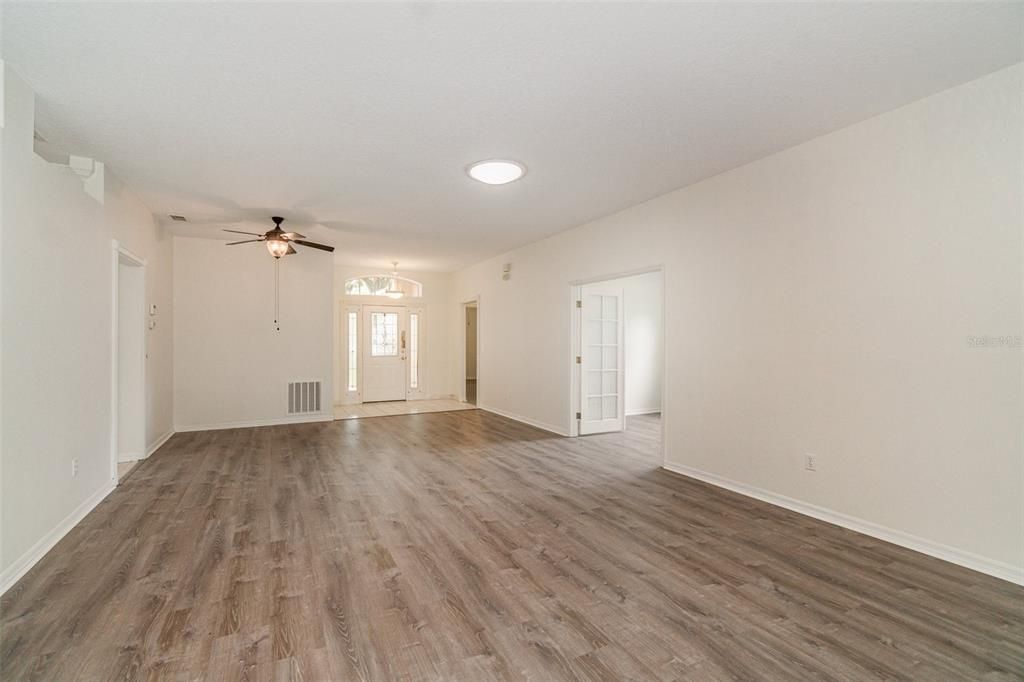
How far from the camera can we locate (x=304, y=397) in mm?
7207

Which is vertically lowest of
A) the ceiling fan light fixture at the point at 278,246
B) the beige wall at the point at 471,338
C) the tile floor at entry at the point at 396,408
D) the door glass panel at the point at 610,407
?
the tile floor at entry at the point at 396,408

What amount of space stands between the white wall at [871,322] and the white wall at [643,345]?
10.6 ft

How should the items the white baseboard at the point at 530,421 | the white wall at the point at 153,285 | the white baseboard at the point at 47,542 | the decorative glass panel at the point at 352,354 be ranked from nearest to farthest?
the white baseboard at the point at 47,542 → the white wall at the point at 153,285 → the white baseboard at the point at 530,421 → the decorative glass panel at the point at 352,354

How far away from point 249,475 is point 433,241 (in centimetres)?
379

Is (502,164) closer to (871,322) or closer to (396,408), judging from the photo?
(871,322)

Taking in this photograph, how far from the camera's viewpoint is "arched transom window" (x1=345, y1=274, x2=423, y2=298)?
9172 millimetres

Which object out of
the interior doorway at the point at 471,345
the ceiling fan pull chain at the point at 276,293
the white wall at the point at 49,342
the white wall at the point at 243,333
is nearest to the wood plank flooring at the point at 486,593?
the white wall at the point at 49,342

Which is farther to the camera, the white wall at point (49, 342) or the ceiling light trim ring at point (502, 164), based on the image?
the ceiling light trim ring at point (502, 164)

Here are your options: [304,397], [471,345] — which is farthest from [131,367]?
[471,345]

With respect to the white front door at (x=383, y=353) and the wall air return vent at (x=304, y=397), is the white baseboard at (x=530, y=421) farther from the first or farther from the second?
the wall air return vent at (x=304, y=397)

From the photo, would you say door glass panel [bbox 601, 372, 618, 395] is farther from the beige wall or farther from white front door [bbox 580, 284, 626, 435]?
the beige wall

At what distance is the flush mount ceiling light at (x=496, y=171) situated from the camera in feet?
12.2

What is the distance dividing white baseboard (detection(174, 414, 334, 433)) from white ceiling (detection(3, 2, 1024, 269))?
11.9 feet

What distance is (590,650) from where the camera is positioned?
1907 mm
